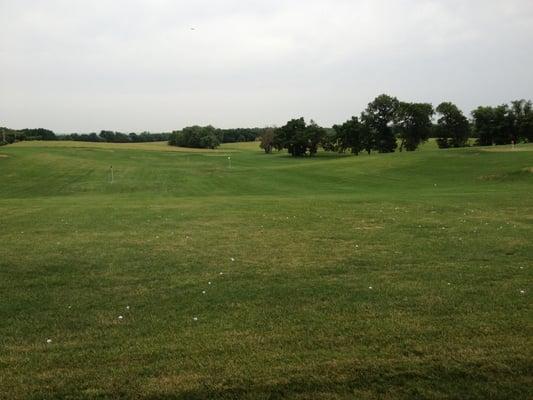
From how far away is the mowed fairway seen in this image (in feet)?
16.8

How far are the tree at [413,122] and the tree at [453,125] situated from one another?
2.07 m

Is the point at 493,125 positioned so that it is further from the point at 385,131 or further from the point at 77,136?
the point at 77,136

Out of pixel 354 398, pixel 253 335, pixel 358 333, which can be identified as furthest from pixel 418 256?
pixel 354 398

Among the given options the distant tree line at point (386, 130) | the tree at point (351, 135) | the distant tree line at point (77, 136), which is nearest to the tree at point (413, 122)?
the distant tree line at point (386, 130)

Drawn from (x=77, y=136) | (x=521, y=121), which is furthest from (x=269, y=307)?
(x=77, y=136)

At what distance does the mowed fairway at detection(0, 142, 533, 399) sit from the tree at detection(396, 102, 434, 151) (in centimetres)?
8012

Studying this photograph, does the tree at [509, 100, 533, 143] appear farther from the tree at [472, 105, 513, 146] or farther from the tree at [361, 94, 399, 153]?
the tree at [361, 94, 399, 153]

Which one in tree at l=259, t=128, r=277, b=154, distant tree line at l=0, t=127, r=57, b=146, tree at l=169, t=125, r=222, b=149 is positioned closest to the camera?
distant tree line at l=0, t=127, r=57, b=146

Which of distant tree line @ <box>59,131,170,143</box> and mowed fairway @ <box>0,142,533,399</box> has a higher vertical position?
distant tree line @ <box>59,131,170,143</box>

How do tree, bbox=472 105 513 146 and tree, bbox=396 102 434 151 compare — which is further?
tree, bbox=396 102 434 151

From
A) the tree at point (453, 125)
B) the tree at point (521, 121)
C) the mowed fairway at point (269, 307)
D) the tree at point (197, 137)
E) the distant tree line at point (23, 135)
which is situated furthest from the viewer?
the tree at point (197, 137)

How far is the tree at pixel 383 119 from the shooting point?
313ft

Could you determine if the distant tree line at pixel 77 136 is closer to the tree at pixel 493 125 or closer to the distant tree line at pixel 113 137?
the distant tree line at pixel 113 137

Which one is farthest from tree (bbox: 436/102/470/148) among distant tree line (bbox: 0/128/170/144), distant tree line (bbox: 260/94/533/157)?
distant tree line (bbox: 0/128/170/144)
